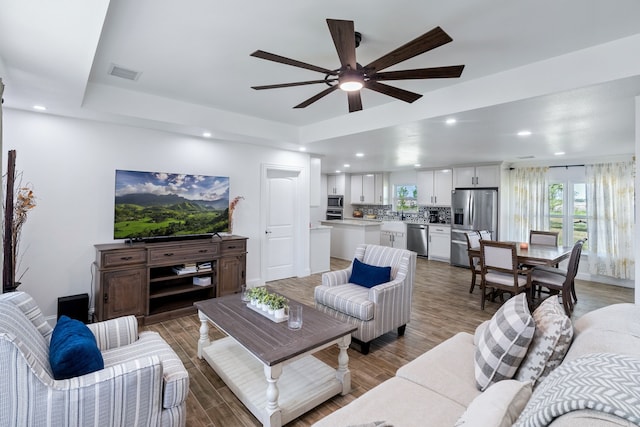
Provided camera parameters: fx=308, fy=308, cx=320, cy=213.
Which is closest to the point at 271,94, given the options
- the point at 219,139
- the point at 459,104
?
the point at 219,139

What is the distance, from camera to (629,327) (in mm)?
1429

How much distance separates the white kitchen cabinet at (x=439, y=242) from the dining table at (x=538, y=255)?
2616 mm

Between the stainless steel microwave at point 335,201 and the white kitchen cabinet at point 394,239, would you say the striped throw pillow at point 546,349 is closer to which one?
the white kitchen cabinet at point 394,239

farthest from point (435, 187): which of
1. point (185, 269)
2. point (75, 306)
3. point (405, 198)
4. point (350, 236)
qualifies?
point (75, 306)

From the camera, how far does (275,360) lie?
6.05ft

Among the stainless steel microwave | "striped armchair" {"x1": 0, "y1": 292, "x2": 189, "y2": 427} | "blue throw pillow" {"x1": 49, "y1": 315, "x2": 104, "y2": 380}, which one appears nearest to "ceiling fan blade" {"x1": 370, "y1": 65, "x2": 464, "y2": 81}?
"striped armchair" {"x1": 0, "y1": 292, "x2": 189, "y2": 427}

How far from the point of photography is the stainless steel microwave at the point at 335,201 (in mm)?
9658

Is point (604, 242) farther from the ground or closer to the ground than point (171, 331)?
farther from the ground

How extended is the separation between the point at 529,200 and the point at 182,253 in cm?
679

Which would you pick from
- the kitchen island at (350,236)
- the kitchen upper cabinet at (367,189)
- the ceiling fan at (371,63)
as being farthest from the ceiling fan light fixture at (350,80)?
the kitchen upper cabinet at (367,189)

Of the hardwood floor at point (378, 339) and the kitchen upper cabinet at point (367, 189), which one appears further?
the kitchen upper cabinet at point (367, 189)

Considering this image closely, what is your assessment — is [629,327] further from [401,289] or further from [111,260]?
[111,260]

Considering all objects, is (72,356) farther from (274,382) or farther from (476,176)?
(476,176)

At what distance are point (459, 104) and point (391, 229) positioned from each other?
5618 millimetres
